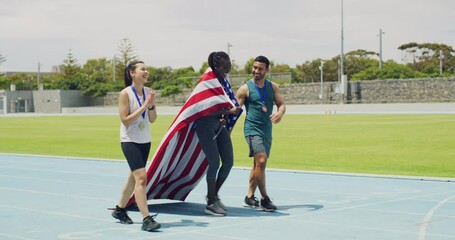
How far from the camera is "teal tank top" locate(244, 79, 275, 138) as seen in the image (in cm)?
965

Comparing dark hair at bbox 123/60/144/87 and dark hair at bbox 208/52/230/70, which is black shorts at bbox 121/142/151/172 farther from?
dark hair at bbox 208/52/230/70

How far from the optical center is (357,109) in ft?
190

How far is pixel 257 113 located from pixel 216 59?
931 millimetres

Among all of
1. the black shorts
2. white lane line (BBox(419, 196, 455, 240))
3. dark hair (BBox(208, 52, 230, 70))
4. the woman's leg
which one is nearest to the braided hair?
dark hair (BBox(208, 52, 230, 70))

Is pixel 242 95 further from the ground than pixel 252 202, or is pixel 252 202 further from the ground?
pixel 242 95

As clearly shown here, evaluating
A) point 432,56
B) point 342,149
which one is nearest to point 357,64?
point 432,56

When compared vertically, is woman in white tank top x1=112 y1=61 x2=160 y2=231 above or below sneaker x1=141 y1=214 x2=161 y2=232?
above

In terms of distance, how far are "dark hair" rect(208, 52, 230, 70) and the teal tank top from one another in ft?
2.06

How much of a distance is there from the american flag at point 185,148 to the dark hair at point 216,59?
0.13m

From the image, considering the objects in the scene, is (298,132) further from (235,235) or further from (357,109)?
(357,109)

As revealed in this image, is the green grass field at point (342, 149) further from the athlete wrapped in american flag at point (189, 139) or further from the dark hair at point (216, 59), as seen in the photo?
the dark hair at point (216, 59)

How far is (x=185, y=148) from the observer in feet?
31.9

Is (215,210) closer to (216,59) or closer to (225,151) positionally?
(225,151)

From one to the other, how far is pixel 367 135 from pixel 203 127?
1863cm
